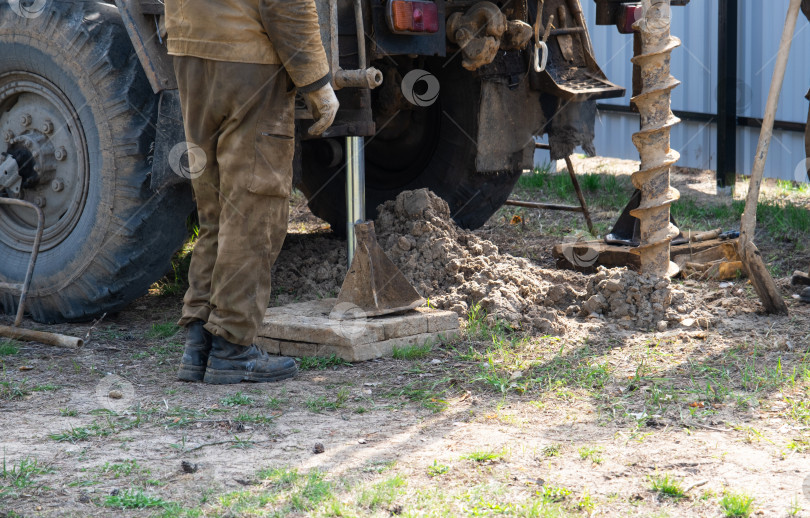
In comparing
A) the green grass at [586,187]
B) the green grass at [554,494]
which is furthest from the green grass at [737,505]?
the green grass at [586,187]

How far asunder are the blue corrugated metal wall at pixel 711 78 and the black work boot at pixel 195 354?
507cm

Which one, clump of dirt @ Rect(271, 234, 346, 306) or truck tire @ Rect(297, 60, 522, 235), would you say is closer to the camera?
clump of dirt @ Rect(271, 234, 346, 306)

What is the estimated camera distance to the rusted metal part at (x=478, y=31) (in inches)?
167

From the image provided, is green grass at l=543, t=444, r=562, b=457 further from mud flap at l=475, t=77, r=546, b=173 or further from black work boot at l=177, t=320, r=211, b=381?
mud flap at l=475, t=77, r=546, b=173

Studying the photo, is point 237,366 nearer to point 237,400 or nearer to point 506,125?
point 237,400

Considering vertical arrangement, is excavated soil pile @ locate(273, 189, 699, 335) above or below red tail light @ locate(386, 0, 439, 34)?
below

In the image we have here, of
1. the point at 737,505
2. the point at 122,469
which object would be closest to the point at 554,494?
the point at 737,505

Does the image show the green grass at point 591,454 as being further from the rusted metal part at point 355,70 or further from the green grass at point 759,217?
the green grass at point 759,217

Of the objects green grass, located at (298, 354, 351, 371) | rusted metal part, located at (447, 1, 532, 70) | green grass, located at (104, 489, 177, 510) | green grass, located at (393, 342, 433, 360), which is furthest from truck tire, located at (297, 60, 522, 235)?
green grass, located at (104, 489, 177, 510)

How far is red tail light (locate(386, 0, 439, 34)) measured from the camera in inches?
154

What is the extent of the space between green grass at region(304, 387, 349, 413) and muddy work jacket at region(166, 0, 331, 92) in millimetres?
1086

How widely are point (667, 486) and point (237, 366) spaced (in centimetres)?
167

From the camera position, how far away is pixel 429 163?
5082mm

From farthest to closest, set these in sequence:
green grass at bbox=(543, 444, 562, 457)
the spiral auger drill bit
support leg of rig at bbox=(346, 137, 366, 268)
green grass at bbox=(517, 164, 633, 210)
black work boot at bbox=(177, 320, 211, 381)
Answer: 1. green grass at bbox=(517, 164, 633, 210)
2. the spiral auger drill bit
3. support leg of rig at bbox=(346, 137, 366, 268)
4. black work boot at bbox=(177, 320, 211, 381)
5. green grass at bbox=(543, 444, 562, 457)
